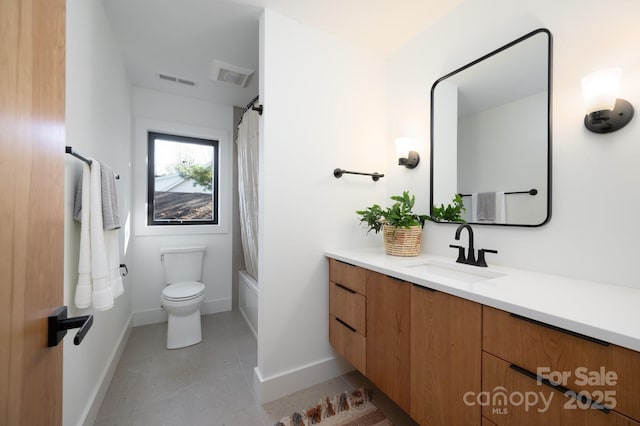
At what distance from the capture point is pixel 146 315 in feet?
8.49

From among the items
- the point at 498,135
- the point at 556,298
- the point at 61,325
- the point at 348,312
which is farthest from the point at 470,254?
the point at 61,325

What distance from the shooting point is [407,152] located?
70.6 inches

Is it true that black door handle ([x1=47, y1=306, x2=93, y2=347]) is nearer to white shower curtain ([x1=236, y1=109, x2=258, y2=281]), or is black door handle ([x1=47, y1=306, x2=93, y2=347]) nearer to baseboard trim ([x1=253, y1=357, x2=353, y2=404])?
baseboard trim ([x1=253, y1=357, x2=353, y2=404])

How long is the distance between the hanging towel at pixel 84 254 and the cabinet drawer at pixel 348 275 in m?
1.27

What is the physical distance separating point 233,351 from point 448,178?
213 centimetres

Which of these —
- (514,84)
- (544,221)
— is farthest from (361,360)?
(514,84)

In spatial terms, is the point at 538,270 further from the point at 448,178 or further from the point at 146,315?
the point at 146,315

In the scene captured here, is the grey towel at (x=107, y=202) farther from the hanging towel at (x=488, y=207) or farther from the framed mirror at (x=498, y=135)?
the hanging towel at (x=488, y=207)

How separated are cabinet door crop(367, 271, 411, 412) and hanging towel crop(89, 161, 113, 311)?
1.31 metres

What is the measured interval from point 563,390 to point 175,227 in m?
3.03

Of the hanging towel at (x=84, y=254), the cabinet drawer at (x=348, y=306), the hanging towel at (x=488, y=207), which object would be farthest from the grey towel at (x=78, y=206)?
the hanging towel at (x=488, y=207)

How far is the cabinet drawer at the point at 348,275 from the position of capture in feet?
4.72

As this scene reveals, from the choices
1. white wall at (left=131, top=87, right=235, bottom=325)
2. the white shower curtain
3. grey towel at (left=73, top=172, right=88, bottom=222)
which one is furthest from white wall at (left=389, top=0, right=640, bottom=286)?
white wall at (left=131, top=87, right=235, bottom=325)

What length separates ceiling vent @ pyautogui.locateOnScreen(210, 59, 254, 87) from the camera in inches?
86.1
